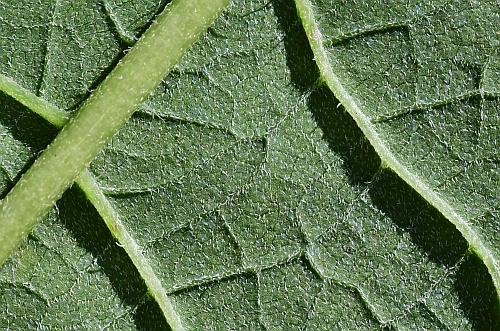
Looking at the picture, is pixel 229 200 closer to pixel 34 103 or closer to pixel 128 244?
pixel 128 244

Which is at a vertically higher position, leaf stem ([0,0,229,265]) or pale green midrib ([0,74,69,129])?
pale green midrib ([0,74,69,129])

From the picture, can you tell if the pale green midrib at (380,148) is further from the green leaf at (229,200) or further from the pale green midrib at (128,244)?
the pale green midrib at (128,244)

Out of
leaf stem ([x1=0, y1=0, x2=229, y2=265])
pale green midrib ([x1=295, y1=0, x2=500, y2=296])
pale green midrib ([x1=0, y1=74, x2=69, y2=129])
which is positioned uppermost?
pale green midrib ([x1=0, y1=74, x2=69, y2=129])

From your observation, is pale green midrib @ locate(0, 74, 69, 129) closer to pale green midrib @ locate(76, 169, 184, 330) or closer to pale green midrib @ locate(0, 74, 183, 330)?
pale green midrib @ locate(0, 74, 183, 330)

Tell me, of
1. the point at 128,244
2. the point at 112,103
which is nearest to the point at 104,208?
the point at 128,244

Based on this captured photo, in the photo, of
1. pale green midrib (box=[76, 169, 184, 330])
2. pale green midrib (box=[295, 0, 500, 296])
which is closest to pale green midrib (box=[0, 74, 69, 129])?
pale green midrib (box=[76, 169, 184, 330])

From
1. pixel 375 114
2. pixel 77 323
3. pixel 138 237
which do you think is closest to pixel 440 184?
pixel 375 114
